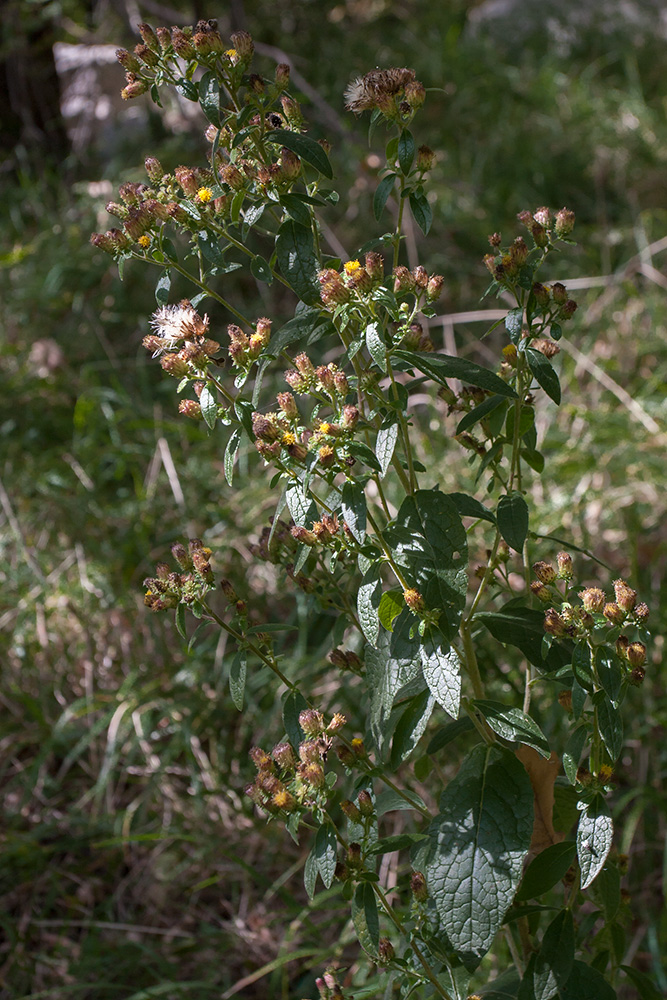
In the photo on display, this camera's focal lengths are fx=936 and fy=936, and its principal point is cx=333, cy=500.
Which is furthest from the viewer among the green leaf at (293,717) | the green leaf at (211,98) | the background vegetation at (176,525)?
the background vegetation at (176,525)

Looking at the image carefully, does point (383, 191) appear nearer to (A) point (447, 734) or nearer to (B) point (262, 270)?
(B) point (262, 270)

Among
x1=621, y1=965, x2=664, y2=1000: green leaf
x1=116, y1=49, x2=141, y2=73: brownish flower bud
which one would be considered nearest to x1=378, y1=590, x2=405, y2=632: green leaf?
x1=621, y1=965, x2=664, y2=1000: green leaf

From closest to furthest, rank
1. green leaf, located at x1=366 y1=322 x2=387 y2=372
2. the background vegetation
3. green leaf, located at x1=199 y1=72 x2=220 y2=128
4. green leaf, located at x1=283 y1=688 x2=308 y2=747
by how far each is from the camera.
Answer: green leaf, located at x1=366 y1=322 x2=387 y2=372 → green leaf, located at x1=199 y1=72 x2=220 y2=128 → green leaf, located at x1=283 y1=688 x2=308 y2=747 → the background vegetation

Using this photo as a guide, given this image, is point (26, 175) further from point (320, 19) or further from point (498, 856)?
point (498, 856)

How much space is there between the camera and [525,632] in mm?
1229

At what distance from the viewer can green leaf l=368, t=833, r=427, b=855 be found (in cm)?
113

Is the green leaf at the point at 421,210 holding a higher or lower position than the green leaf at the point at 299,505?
higher

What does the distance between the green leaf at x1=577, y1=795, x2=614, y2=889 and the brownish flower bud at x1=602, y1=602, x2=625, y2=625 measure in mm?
213

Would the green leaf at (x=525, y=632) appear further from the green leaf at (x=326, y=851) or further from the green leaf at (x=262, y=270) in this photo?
the green leaf at (x=262, y=270)

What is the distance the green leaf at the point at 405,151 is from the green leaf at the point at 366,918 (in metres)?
0.86

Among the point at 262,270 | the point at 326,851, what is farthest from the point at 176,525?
the point at 326,851

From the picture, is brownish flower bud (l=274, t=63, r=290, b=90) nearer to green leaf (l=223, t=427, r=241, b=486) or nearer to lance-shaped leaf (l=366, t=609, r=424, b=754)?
green leaf (l=223, t=427, r=241, b=486)

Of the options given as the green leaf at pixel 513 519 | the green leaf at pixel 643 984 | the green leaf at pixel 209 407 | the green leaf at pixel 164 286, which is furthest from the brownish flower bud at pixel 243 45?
the green leaf at pixel 643 984

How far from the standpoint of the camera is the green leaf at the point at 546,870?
3.68 ft
